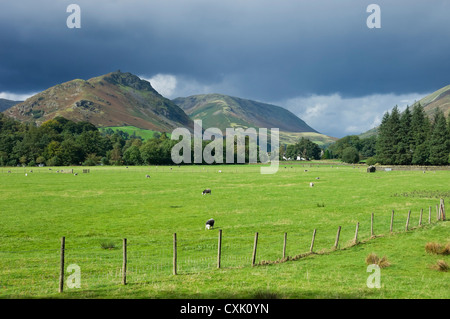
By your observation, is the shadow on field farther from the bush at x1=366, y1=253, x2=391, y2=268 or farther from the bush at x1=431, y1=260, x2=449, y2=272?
the bush at x1=431, y1=260, x2=449, y2=272

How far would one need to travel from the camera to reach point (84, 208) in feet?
126

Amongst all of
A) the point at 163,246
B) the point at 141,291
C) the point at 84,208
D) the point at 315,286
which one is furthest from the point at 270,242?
the point at 84,208

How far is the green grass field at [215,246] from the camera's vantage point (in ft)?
43.3

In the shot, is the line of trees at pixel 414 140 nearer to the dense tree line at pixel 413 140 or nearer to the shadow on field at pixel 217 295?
the dense tree line at pixel 413 140

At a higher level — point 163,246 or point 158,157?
point 158,157

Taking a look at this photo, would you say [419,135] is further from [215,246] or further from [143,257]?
[143,257]

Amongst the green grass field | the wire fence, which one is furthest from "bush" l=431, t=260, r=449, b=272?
the wire fence

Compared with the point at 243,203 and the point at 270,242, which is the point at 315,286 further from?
the point at 243,203

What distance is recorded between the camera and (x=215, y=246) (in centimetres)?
2327

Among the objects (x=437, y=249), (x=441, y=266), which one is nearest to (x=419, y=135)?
(x=437, y=249)

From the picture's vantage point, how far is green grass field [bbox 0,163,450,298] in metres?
13.2
